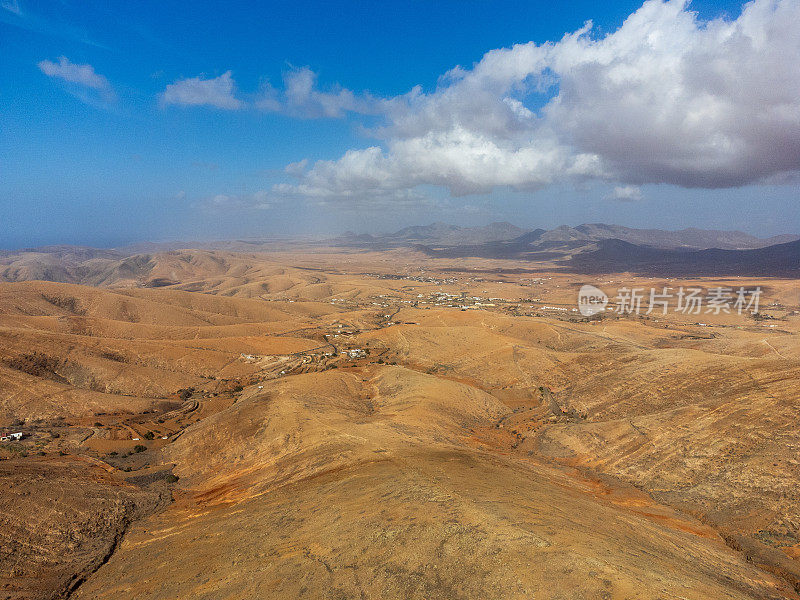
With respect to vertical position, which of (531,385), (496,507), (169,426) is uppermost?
(496,507)

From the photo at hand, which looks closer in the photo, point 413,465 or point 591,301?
point 413,465

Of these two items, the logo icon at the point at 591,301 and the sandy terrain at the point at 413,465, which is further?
the logo icon at the point at 591,301

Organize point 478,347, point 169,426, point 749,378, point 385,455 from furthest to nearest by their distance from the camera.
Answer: point 478,347 < point 169,426 < point 749,378 < point 385,455

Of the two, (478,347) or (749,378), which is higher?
(749,378)

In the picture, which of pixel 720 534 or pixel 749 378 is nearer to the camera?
pixel 720 534

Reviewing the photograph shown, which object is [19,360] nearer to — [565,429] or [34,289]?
[34,289]

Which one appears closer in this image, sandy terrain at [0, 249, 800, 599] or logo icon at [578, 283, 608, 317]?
sandy terrain at [0, 249, 800, 599]

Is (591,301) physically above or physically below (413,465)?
above

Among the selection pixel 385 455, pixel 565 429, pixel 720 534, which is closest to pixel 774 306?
pixel 565 429
